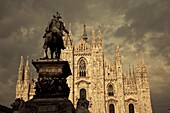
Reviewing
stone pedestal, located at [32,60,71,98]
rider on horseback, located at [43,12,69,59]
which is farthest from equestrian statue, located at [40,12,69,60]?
stone pedestal, located at [32,60,71,98]

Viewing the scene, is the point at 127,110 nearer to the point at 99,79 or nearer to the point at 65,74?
the point at 99,79

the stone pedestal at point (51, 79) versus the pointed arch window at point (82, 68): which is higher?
the pointed arch window at point (82, 68)

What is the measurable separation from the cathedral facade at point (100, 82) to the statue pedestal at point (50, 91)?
31043 millimetres

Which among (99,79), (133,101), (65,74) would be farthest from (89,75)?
(65,74)

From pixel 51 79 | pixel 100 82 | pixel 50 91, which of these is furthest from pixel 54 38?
pixel 100 82

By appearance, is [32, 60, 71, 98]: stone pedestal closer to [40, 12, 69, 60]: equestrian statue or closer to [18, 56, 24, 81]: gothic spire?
[40, 12, 69, 60]: equestrian statue

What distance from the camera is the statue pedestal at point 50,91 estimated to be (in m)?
8.85

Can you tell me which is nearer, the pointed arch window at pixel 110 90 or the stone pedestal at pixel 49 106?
the stone pedestal at pixel 49 106

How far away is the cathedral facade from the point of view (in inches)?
1592

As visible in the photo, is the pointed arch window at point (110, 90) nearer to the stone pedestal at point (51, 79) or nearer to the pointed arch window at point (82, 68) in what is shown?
the pointed arch window at point (82, 68)

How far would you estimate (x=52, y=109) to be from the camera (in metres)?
8.83

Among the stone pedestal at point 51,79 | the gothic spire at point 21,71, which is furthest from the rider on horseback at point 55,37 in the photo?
the gothic spire at point 21,71

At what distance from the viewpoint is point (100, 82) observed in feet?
135

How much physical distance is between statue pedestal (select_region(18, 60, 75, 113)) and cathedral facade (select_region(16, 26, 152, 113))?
31.0 meters
